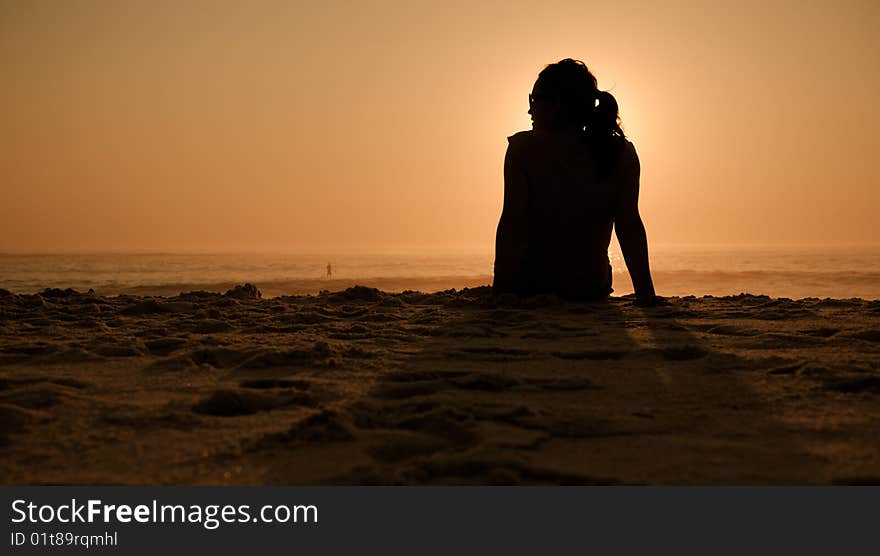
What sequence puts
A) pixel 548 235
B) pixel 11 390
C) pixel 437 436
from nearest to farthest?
pixel 437 436 → pixel 11 390 → pixel 548 235

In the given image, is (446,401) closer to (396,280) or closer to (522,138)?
(522,138)

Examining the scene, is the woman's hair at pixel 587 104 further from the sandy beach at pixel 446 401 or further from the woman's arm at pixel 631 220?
the sandy beach at pixel 446 401

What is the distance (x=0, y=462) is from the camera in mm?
1505

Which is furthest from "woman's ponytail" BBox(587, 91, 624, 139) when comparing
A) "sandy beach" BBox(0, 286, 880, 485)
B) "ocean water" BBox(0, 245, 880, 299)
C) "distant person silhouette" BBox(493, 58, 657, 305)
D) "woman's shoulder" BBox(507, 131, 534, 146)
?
"ocean water" BBox(0, 245, 880, 299)

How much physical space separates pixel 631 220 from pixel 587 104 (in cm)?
72

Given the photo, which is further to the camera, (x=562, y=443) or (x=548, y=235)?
(x=548, y=235)

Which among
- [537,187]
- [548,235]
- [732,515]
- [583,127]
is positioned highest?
[583,127]

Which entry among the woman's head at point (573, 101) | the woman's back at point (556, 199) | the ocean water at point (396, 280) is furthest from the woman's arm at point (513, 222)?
the ocean water at point (396, 280)

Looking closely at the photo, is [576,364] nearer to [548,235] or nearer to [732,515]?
[732,515]

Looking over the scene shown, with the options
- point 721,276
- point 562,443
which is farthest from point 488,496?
point 721,276

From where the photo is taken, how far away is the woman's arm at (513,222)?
13.6 feet

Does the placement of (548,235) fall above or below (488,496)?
above

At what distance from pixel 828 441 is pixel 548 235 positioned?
8.71 ft

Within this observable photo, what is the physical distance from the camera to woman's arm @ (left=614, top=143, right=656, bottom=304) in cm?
412
